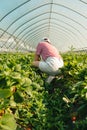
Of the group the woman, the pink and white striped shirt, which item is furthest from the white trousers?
the pink and white striped shirt

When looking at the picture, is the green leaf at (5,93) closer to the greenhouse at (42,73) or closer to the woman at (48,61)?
the greenhouse at (42,73)

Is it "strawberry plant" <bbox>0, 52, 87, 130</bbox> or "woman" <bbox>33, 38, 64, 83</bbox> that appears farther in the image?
"woman" <bbox>33, 38, 64, 83</bbox>

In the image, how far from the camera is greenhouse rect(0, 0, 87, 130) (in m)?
3.54

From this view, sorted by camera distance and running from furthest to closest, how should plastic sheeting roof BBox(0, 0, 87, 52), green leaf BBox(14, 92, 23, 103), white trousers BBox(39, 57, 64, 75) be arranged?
plastic sheeting roof BBox(0, 0, 87, 52) < white trousers BBox(39, 57, 64, 75) < green leaf BBox(14, 92, 23, 103)

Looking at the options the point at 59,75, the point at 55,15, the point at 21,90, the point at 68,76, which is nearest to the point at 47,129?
the point at 21,90

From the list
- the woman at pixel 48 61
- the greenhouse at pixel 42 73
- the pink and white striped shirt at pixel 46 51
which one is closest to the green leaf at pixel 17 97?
the greenhouse at pixel 42 73

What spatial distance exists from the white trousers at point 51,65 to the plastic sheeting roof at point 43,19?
6460 millimetres

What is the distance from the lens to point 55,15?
1736cm

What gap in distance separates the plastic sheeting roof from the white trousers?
21.2 feet

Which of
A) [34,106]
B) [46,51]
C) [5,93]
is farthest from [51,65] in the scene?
[5,93]

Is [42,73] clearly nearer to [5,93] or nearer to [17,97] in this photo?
[17,97]

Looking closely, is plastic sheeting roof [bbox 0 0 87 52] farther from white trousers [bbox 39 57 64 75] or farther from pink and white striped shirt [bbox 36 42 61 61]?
white trousers [bbox 39 57 64 75]

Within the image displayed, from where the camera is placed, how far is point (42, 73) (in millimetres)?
7832

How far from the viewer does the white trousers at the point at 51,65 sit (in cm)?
705
